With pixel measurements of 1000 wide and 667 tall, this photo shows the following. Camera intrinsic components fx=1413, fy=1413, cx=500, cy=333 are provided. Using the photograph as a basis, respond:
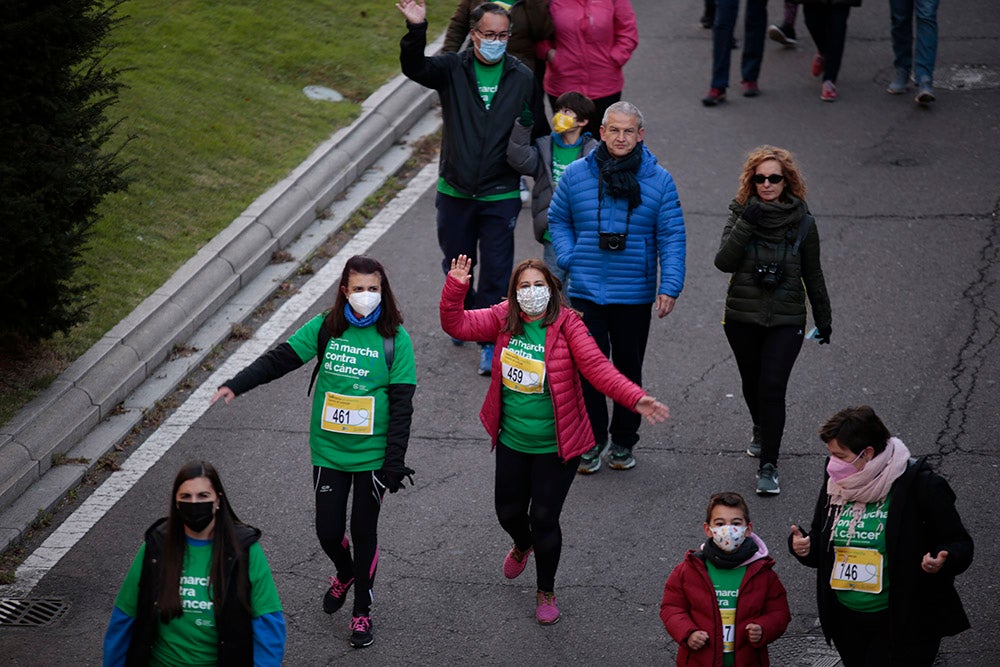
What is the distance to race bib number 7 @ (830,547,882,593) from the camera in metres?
5.67

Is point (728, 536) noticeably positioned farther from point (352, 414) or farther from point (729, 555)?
point (352, 414)

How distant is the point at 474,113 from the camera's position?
9016mm

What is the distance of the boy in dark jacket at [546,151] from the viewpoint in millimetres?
8609

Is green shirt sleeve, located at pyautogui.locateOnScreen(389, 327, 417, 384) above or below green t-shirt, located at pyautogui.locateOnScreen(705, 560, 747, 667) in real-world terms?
above

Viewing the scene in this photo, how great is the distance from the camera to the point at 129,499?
7.96m

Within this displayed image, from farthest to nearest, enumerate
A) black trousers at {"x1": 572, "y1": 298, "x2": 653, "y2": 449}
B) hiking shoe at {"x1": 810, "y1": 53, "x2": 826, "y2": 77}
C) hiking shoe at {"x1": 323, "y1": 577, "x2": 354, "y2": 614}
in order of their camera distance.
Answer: hiking shoe at {"x1": 810, "y1": 53, "x2": 826, "y2": 77}
black trousers at {"x1": 572, "y1": 298, "x2": 653, "y2": 449}
hiking shoe at {"x1": 323, "y1": 577, "x2": 354, "y2": 614}

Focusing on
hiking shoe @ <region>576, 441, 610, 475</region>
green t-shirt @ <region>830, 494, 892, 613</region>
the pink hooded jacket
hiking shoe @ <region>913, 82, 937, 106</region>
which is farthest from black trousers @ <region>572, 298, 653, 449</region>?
hiking shoe @ <region>913, 82, 937, 106</region>

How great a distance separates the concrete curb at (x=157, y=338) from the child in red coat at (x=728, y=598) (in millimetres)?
3846

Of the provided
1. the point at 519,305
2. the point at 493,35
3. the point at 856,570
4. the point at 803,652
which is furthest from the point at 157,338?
the point at 856,570

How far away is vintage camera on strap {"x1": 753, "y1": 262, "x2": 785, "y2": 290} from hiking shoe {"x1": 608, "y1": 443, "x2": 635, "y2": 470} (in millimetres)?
1275

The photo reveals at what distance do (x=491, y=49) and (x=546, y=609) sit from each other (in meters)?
3.77

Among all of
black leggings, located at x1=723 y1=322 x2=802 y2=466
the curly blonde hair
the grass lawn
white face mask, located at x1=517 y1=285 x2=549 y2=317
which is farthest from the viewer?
the grass lawn

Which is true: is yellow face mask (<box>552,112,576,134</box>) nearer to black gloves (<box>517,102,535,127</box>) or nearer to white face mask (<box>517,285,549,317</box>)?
black gloves (<box>517,102,535,127</box>)

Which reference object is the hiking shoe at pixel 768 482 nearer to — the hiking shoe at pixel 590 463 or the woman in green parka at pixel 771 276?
the woman in green parka at pixel 771 276
